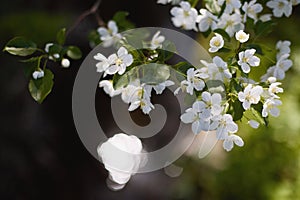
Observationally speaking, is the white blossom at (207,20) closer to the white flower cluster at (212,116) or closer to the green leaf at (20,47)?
the white flower cluster at (212,116)

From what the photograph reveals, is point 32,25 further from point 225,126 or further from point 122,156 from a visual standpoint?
point 225,126

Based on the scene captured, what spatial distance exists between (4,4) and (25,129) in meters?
0.64

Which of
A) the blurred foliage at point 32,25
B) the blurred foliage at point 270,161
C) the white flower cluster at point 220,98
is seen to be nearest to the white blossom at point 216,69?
the white flower cluster at point 220,98

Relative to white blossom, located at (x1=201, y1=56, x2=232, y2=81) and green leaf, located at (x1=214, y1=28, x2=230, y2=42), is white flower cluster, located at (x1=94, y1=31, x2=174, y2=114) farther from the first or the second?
green leaf, located at (x1=214, y1=28, x2=230, y2=42)

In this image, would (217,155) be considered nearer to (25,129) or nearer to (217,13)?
(25,129)

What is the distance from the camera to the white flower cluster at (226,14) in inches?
40.9

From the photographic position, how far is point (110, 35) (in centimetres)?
122

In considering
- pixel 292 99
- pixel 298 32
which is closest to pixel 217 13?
pixel 292 99

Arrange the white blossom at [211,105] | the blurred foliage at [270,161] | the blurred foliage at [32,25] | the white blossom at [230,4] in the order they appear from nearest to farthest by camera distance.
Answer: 1. the white blossom at [211,105]
2. the white blossom at [230,4]
3. the blurred foliage at [270,161]
4. the blurred foliage at [32,25]

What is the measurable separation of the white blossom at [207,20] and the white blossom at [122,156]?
26 cm

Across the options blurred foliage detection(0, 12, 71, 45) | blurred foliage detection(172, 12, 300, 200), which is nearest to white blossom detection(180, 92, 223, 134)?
blurred foliage detection(172, 12, 300, 200)

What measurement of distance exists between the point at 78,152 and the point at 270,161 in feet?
2.77

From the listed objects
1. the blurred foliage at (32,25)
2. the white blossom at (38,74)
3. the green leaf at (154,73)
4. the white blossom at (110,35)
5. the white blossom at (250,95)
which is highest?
the white blossom at (38,74)

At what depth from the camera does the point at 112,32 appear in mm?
1231
